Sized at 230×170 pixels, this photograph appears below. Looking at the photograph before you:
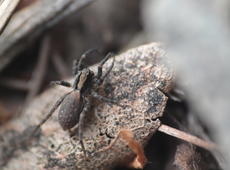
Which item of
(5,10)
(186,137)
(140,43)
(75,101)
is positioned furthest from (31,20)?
(186,137)

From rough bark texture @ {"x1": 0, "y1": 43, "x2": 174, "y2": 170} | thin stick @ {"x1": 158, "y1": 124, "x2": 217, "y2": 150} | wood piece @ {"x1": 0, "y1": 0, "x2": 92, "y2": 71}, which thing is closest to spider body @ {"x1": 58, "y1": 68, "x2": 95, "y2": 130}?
rough bark texture @ {"x1": 0, "y1": 43, "x2": 174, "y2": 170}

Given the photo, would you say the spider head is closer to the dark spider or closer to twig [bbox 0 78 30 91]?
the dark spider

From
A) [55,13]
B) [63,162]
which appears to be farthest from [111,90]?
[55,13]

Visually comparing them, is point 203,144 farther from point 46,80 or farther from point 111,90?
point 46,80

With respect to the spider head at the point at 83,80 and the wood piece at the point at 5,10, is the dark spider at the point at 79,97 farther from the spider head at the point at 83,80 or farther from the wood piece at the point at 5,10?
the wood piece at the point at 5,10

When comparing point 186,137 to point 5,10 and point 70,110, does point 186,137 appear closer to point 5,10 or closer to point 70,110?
point 70,110
